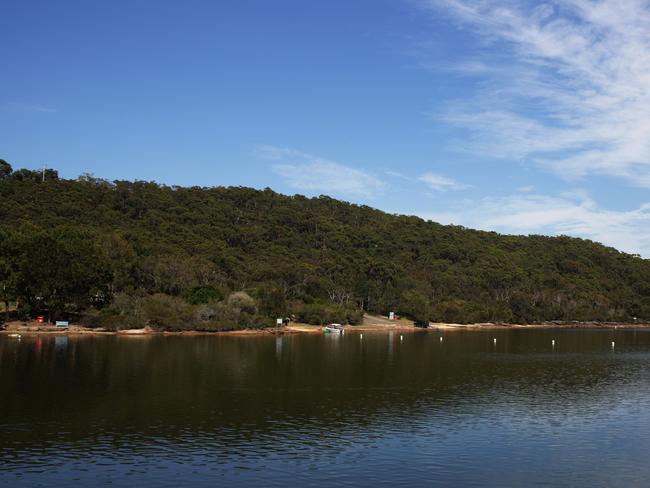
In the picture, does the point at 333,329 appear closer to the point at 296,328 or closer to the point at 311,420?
the point at 296,328

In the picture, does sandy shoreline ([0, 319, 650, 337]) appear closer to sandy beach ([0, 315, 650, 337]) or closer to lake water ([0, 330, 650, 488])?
sandy beach ([0, 315, 650, 337])

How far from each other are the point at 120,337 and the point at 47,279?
1457 cm

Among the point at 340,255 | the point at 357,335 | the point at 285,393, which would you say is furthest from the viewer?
the point at 340,255

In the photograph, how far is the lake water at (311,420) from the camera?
31.3 meters

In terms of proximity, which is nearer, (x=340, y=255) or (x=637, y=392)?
(x=637, y=392)

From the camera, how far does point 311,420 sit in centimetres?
4319

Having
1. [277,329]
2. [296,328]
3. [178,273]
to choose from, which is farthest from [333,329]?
[178,273]

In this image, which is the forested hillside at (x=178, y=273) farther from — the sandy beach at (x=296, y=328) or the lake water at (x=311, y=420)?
the lake water at (x=311, y=420)

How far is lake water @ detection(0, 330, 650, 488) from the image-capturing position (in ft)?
103

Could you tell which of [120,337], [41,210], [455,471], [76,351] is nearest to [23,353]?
[76,351]

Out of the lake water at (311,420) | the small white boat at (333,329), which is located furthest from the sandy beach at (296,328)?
the lake water at (311,420)

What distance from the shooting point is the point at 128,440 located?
36750 mm

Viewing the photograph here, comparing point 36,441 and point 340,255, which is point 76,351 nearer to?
point 36,441

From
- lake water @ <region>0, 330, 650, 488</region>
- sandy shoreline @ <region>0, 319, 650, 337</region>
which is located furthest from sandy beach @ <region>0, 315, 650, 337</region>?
lake water @ <region>0, 330, 650, 488</region>
